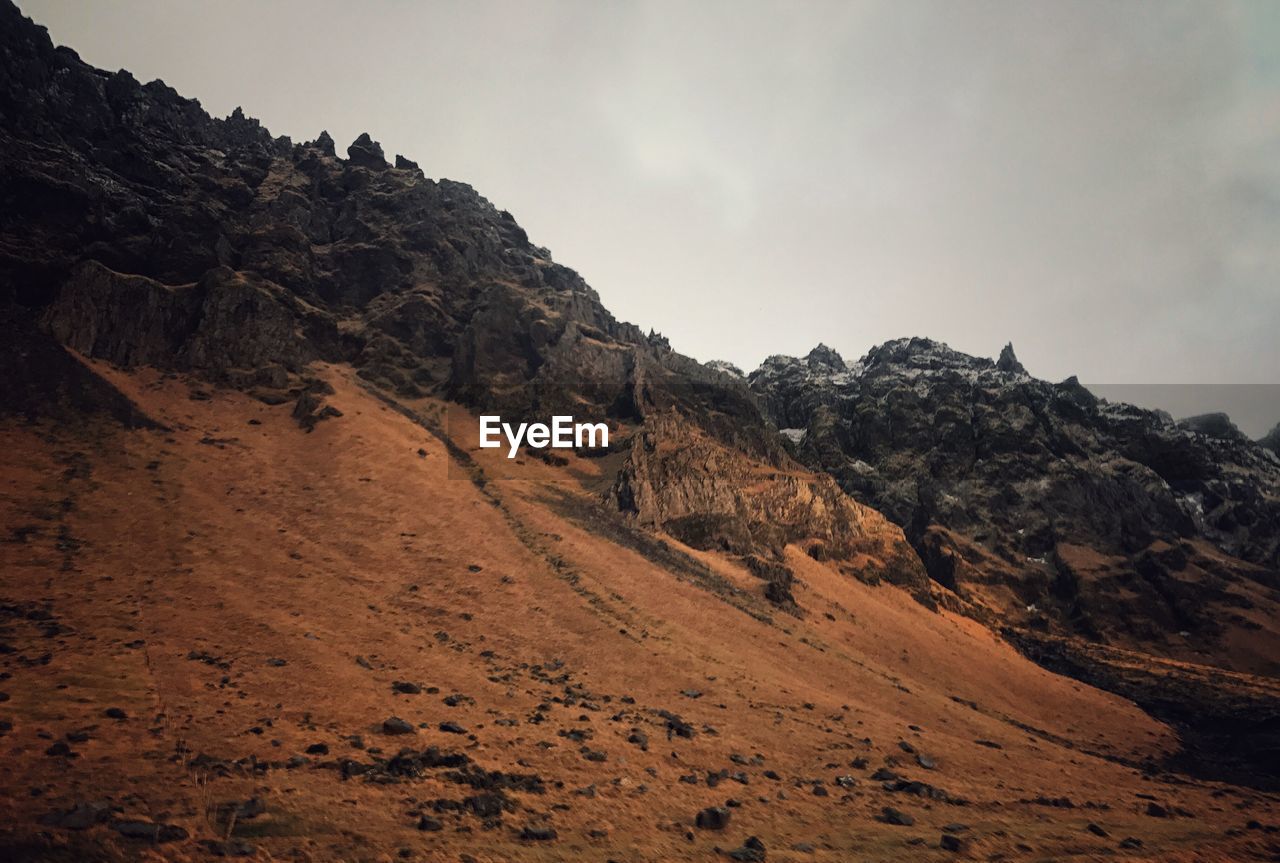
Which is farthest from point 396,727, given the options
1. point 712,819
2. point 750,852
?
point 750,852

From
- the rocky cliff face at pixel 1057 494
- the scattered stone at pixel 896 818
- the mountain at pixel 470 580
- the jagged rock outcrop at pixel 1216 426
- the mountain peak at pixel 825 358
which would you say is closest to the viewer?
the mountain at pixel 470 580

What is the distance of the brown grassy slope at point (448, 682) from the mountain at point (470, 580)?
0.62ft

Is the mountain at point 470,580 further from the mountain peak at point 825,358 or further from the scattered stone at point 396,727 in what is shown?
the mountain peak at point 825,358

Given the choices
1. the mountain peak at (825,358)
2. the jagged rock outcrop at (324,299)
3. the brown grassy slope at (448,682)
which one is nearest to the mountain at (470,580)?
the brown grassy slope at (448,682)

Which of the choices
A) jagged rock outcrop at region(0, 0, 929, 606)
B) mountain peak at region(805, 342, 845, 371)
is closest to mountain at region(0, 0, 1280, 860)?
jagged rock outcrop at region(0, 0, 929, 606)

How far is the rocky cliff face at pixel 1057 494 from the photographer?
79062 millimetres

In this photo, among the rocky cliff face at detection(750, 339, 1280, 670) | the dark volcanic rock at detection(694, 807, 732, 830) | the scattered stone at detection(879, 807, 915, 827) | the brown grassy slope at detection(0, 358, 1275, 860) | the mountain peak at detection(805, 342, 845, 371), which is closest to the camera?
the brown grassy slope at detection(0, 358, 1275, 860)

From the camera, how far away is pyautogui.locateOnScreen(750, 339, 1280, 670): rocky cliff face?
259 feet

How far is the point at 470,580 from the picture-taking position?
33250 millimetres

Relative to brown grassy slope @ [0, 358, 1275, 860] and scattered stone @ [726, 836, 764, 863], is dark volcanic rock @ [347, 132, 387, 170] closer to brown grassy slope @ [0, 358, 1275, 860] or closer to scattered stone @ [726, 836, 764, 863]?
brown grassy slope @ [0, 358, 1275, 860]

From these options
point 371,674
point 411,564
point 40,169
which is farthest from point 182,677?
point 40,169

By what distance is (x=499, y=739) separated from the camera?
18.4 metres

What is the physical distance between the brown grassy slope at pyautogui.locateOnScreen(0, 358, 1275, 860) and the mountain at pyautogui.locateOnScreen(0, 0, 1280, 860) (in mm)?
188

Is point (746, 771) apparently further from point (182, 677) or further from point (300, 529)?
point (300, 529)
